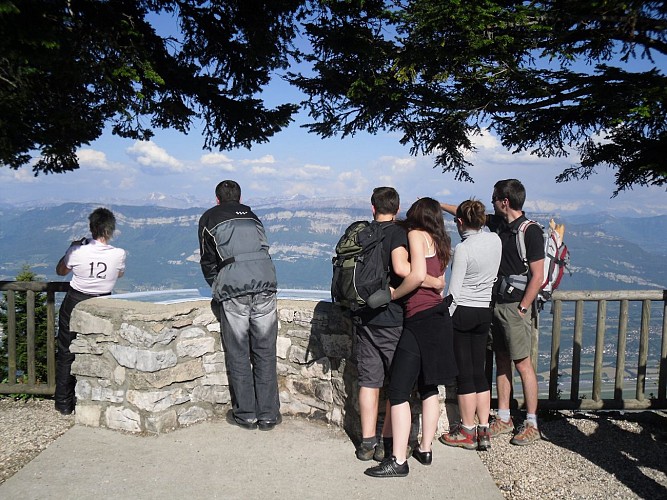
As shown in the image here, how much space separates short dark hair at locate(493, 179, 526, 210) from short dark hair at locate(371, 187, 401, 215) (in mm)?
942

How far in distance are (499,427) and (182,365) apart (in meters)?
2.71

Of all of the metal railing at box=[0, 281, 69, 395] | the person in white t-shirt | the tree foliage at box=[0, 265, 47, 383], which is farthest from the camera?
the tree foliage at box=[0, 265, 47, 383]

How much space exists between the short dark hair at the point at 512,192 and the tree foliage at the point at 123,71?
10.6ft

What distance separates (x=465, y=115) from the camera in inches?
268

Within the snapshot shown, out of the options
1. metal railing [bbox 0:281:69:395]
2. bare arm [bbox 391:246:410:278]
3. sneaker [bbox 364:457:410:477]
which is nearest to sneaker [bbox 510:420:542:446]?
sneaker [bbox 364:457:410:477]

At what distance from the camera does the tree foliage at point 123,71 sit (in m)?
4.32

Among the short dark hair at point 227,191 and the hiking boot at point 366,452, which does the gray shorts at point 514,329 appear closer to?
the hiking boot at point 366,452

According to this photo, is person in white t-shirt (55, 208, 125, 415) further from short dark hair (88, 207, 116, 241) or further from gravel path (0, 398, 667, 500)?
gravel path (0, 398, 667, 500)

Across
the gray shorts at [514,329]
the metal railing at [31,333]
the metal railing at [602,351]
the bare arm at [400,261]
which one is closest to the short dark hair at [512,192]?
the gray shorts at [514,329]

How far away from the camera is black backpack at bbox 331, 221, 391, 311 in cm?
353

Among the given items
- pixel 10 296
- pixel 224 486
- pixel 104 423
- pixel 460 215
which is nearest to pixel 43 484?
pixel 104 423

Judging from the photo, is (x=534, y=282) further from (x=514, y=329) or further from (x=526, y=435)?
(x=526, y=435)

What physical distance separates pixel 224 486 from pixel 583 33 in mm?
5732

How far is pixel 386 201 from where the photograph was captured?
366 cm
